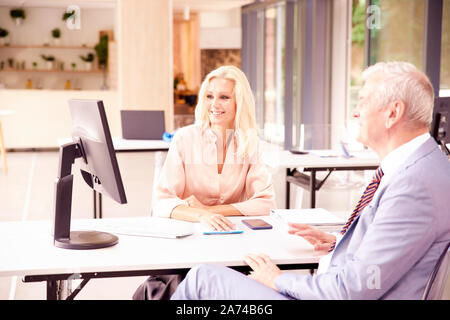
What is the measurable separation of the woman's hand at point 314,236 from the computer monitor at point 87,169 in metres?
0.59

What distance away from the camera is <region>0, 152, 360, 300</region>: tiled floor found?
3.51 m

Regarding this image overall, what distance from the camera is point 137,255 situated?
5.93ft

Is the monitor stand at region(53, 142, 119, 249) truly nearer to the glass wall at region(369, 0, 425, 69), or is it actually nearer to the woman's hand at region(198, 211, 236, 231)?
the woman's hand at region(198, 211, 236, 231)

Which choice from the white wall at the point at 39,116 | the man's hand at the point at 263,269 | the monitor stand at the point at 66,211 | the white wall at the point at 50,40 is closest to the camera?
the man's hand at the point at 263,269

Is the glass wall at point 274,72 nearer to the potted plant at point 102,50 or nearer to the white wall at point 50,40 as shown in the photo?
the potted plant at point 102,50

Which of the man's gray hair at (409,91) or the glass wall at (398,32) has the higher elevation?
the glass wall at (398,32)

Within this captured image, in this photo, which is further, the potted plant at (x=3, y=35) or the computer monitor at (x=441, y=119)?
the potted plant at (x=3, y=35)

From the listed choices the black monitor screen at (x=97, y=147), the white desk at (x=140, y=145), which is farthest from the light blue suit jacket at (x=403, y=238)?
Result: the white desk at (x=140, y=145)

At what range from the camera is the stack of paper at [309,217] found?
2197 millimetres

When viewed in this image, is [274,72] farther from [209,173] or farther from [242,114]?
[209,173]

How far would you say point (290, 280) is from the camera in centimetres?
152
